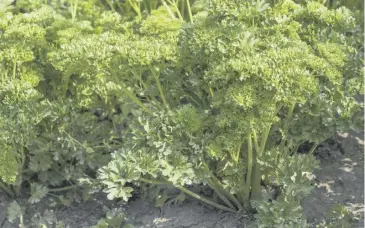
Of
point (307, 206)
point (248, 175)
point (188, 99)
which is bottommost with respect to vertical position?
point (307, 206)

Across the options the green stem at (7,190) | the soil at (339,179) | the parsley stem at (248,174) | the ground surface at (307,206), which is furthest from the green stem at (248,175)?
the green stem at (7,190)

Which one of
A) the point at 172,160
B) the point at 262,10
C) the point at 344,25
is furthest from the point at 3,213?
the point at 344,25

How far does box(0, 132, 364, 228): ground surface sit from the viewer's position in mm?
3325

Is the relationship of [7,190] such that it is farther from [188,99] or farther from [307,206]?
[307,206]

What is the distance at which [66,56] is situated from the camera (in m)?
2.92

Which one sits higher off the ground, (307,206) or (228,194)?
(228,194)

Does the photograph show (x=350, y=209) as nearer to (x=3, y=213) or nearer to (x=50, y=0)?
(x=3, y=213)

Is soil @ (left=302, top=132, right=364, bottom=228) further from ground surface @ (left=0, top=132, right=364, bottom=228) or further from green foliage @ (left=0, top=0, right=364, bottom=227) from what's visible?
green foliage @ (left=0, top=0, right=364, bottom=227)

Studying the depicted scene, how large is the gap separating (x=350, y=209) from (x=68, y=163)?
173 centimetres

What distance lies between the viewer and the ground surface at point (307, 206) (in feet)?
10.9

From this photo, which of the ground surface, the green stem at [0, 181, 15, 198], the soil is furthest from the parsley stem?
the green stem at [0, 181, 15, 198]

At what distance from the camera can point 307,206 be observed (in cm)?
339

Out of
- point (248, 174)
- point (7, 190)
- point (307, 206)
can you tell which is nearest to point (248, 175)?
point (248, 174)

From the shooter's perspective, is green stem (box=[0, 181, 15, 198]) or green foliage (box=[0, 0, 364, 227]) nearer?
green foliage (box=[0, 0, 364, 227])
